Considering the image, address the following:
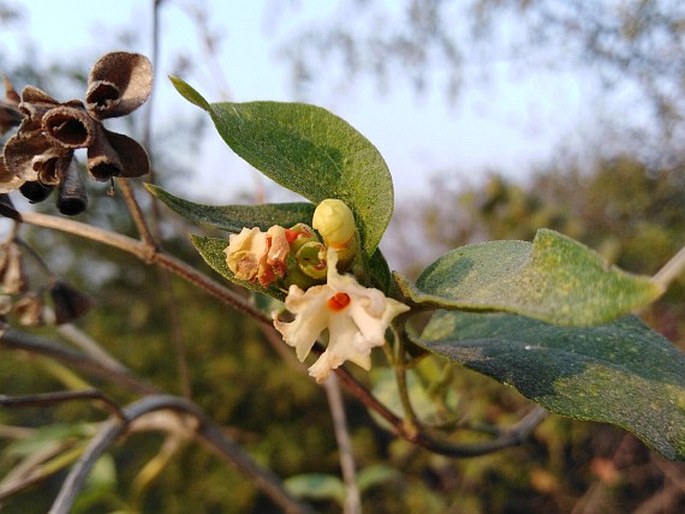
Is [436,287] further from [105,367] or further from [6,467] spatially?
[6,467]

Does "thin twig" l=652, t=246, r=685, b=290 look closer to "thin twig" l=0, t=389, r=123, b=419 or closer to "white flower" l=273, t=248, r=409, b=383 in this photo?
"white flower" l=273, t=248, r=409, b=383

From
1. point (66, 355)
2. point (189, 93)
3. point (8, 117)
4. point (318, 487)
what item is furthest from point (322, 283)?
point (318, 487)

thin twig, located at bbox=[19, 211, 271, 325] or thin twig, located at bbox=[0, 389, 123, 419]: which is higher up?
thin twig, located at bbox=[19, 211, 271, 325]

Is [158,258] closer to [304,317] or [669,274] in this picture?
[304,317]

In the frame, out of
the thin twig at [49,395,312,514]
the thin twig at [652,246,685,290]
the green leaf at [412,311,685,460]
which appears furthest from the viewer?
the thin twig at [49,395,312,514]

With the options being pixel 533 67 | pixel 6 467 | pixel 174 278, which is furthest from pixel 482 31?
pixel 6 467

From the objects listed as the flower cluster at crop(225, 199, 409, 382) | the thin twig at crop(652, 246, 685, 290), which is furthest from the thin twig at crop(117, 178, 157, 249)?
the thin twig at crop(652, 246, 685, 290)
